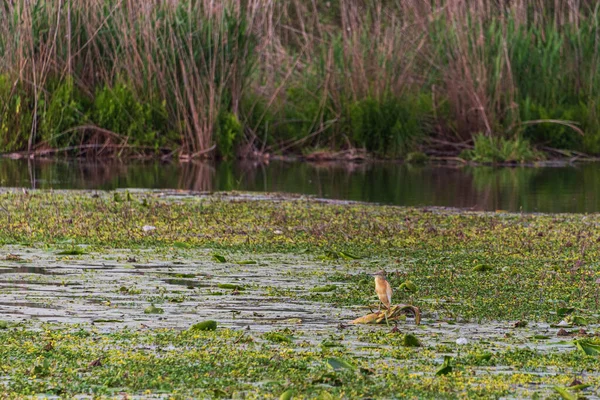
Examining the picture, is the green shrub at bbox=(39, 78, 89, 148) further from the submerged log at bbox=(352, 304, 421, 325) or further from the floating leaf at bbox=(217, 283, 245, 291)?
the submerged log at bbox=(352, 304, 421, 325)

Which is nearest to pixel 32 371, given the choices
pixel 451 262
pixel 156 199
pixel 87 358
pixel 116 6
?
pixel 87 358

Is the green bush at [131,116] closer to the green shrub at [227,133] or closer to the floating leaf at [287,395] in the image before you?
the green shrub at [227,133]

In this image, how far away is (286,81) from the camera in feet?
Answer: 59.2

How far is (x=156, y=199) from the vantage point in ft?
36.4

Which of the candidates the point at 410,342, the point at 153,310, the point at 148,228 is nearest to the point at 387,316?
the point at 410,342

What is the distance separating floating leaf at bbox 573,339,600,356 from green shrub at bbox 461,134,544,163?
12246 mm

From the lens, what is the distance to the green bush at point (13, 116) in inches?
642

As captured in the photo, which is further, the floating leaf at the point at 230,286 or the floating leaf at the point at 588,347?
the floating leaf at the point at 230,286

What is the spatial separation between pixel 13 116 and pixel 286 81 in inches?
150

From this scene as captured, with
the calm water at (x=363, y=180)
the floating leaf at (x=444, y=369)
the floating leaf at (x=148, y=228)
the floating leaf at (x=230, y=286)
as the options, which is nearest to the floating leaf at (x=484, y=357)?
the floating leaf at (x=444, y=369)

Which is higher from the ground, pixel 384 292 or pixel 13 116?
pixel 13 116

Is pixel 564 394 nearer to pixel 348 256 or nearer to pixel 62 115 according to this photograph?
pixel 348 256

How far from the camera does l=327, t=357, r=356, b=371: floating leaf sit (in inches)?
174

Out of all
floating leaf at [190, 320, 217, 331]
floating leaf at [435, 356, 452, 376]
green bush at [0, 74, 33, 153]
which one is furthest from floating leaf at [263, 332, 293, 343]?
green bush at [0, 74, 33, 153]
